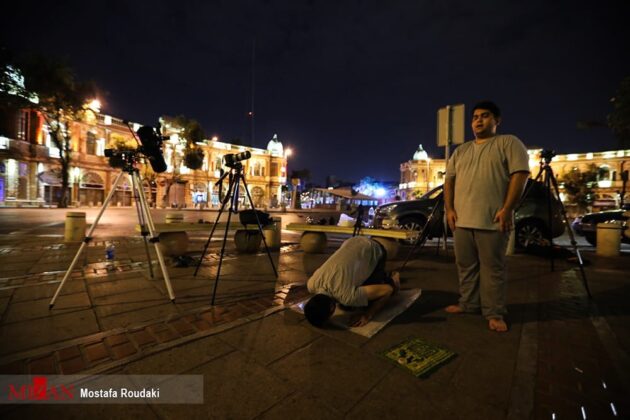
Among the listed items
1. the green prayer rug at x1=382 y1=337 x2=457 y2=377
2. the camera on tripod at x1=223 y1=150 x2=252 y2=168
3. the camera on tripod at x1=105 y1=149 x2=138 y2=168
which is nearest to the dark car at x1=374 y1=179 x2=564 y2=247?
the camera on tripod at x1=223 y1=150 x2=252 y2=168

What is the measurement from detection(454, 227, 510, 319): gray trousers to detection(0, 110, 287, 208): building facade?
1844 centimetres

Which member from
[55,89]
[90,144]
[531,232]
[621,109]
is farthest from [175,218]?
[90,144]

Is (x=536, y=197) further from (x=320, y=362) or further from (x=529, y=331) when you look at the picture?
(x=320, y=362)

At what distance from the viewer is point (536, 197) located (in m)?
8.17

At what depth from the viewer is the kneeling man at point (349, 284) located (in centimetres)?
267

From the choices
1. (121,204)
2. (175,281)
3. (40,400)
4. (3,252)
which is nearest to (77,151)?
(121,204)

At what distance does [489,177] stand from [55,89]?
34.9 m

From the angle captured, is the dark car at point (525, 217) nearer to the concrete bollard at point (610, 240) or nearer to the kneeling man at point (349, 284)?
the concrete bollard at point (610, 240)

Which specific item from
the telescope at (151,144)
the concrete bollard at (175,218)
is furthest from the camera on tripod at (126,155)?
the concrete bollard at (175,218)

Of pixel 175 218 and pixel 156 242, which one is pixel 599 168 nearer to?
pixel 175 218

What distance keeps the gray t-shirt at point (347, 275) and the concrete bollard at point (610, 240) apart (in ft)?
28.7

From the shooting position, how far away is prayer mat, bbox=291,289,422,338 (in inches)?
109

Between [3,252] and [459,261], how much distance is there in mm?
8784

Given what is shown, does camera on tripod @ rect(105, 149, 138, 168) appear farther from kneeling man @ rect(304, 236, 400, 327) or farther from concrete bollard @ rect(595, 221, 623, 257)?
concrete bollard @ rect(595, 221, 623, 257)
